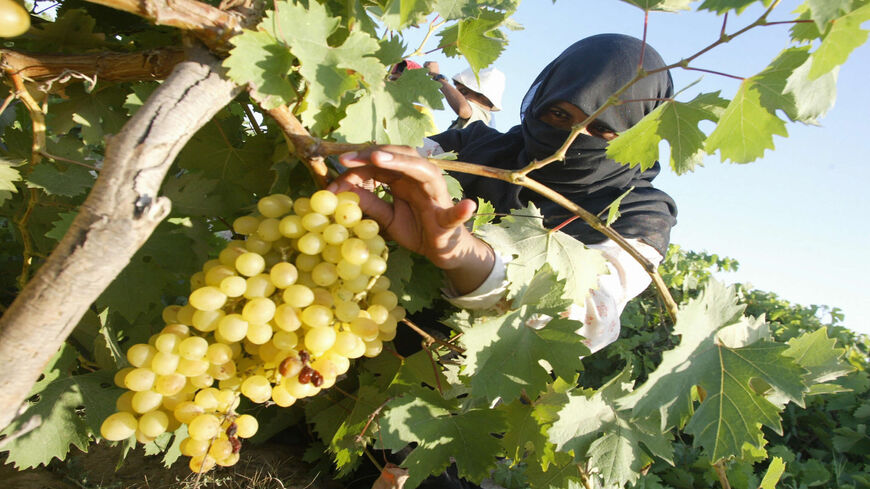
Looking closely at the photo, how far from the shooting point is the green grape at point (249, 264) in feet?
2.76

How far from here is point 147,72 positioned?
0.95 m

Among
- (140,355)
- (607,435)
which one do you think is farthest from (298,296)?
(607,435)

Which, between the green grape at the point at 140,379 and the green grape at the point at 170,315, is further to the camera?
the green grape at the point at 170,315

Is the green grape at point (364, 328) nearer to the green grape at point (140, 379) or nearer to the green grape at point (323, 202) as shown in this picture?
the green grape at point (323, 202)

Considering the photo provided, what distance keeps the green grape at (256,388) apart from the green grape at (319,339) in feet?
0.31

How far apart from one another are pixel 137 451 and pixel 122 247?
1.87 metres

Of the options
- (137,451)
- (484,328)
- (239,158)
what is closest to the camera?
(484,328)

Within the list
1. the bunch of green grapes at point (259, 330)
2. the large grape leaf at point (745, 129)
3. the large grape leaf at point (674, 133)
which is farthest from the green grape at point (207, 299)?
the large grape leaf at point (745, 129)

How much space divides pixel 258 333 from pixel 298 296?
0.27 feet

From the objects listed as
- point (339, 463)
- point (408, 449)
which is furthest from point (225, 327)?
point (408, 449)

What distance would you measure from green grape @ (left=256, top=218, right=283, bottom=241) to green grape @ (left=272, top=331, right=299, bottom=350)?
17 cm

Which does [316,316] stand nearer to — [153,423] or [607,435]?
[153,423]

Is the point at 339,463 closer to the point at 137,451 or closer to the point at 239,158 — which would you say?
the point at 239,158

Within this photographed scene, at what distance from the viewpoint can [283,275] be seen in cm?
85
